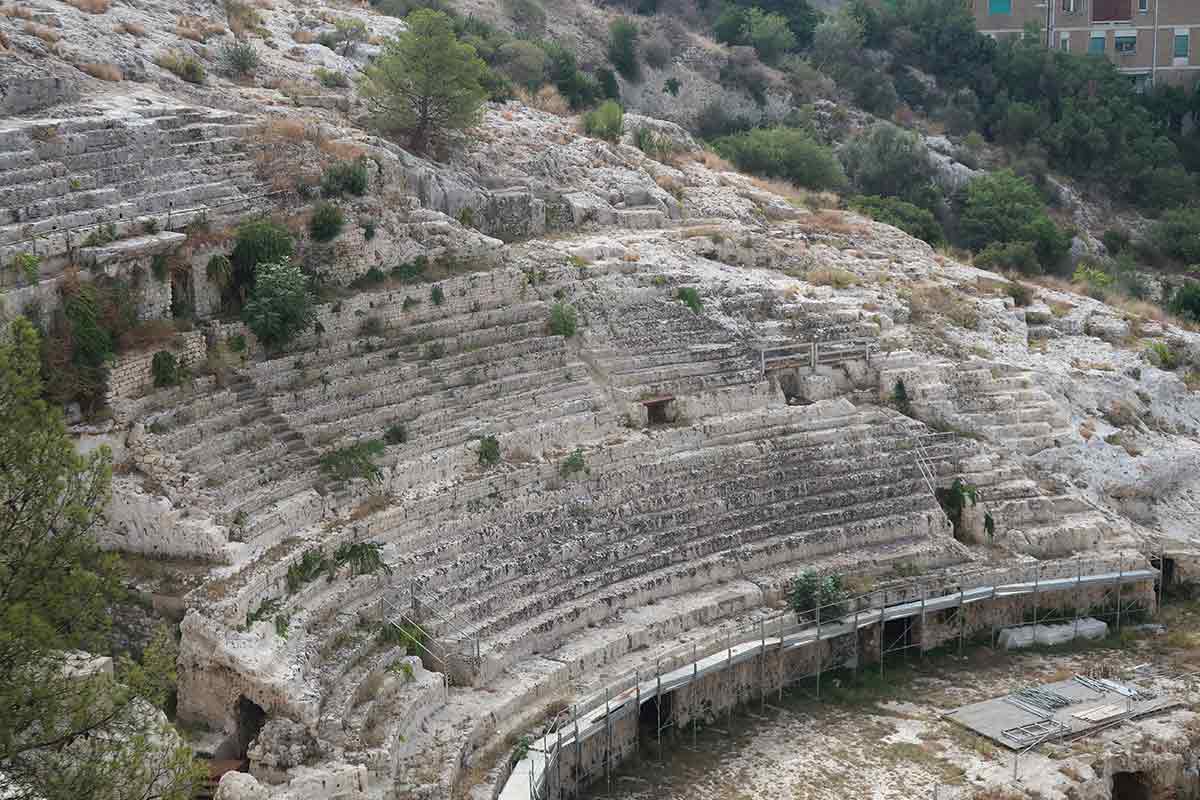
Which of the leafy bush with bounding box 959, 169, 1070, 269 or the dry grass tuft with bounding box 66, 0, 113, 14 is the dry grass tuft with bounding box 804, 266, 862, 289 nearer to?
the leafy bush with bounding box 959, 169, 1070, 269

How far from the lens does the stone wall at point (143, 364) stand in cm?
1941

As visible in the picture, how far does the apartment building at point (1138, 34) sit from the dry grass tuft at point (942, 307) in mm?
27892

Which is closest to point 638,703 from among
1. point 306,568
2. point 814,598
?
point 814,598

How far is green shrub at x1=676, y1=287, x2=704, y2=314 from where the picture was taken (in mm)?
26125

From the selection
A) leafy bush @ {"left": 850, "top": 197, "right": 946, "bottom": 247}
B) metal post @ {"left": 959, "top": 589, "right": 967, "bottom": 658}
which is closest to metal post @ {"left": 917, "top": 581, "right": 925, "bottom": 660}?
metal post @ {"left": 959, "top": 589, "right": 967, "bottom": 658}

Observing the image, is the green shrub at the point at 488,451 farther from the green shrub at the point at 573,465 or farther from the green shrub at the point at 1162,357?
the green shrub at the point at 1162,357

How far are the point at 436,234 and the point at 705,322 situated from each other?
192 inches

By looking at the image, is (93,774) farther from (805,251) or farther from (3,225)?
(805,251)

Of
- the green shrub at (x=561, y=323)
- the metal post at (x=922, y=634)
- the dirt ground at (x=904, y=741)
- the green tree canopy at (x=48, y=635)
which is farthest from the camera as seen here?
the green shrub at (x=561, y=323)

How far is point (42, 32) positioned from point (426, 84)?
664cm

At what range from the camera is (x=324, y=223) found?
2338 cm

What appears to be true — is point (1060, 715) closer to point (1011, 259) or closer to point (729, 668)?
point (729, 668)

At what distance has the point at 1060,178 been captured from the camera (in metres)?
47.6

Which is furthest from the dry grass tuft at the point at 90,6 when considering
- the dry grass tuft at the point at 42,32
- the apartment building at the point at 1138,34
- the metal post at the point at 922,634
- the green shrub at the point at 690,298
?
the apartment building at the point at 1138,34
